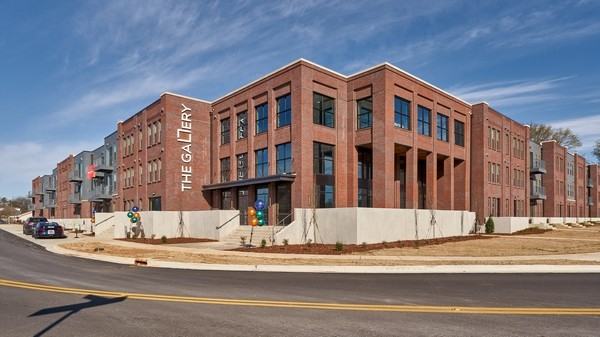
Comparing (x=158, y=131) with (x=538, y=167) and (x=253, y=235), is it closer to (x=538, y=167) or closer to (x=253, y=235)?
(x=253, y=235)

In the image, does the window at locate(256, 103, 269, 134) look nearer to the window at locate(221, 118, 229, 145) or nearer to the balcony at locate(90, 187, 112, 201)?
the window at locate(221, 118, 229, 145)

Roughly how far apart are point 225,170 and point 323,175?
10.9 m

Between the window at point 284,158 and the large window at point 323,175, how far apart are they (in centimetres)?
182

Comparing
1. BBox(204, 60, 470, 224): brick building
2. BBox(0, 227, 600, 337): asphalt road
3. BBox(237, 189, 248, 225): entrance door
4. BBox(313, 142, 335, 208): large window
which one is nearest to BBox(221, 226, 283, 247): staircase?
BBox(204, 60, 470, 224): brick building

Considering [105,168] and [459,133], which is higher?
[459,133]

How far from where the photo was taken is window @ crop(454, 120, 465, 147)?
39.0 meters

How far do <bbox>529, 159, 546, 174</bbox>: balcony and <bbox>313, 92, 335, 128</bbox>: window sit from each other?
34315 mm

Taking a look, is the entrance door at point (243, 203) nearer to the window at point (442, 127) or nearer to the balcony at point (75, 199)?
the window at point (442, 127)

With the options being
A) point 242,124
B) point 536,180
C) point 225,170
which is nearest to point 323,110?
point 242,124

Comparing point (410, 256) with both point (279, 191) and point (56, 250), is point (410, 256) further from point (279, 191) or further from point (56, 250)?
point (56, 250)

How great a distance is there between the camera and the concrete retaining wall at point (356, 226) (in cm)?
2384

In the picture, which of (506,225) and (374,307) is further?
(506,225)

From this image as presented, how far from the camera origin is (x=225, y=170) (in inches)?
1465

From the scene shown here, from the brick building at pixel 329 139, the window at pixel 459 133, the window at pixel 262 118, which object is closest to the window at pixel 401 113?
the brick building at pixel 329 139
